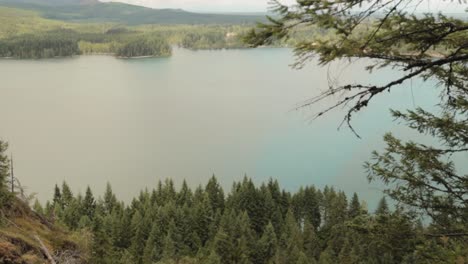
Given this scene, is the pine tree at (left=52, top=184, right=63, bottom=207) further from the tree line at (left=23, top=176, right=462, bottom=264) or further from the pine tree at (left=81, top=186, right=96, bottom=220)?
the pine tree at (left=81, top=186, right=96, bottom=220)

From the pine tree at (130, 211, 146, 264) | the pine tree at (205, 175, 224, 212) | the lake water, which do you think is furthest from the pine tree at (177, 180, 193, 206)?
the lake water

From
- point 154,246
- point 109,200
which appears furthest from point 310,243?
point 109,200

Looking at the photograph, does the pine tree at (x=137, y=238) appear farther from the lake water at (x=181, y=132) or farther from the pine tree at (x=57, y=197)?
the lake water at (x=181, y=132)

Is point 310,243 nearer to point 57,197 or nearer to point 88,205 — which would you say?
point 88,205

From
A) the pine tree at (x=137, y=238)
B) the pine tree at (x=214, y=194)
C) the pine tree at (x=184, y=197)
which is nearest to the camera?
the pine tree at (x=137, y=238)

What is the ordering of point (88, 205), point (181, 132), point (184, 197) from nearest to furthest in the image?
point (88, 205), point (184, 197), point (181, 132)

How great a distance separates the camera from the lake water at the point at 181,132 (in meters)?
25.9

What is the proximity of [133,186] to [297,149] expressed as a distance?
11238 millimetres

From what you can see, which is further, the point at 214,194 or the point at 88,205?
the point at 214,194

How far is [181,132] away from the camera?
33594 mm

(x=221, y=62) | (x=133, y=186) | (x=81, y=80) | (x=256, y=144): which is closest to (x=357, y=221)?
(x=133, y=186)

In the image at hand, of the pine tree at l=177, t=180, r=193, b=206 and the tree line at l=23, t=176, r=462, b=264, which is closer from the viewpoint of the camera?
the tree line at l=23, t=176, r=462, b=264

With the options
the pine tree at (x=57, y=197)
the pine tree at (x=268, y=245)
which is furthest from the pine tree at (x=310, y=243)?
the pine tree at (x=57, y=197)

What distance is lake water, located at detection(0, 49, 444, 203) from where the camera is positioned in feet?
85.1
